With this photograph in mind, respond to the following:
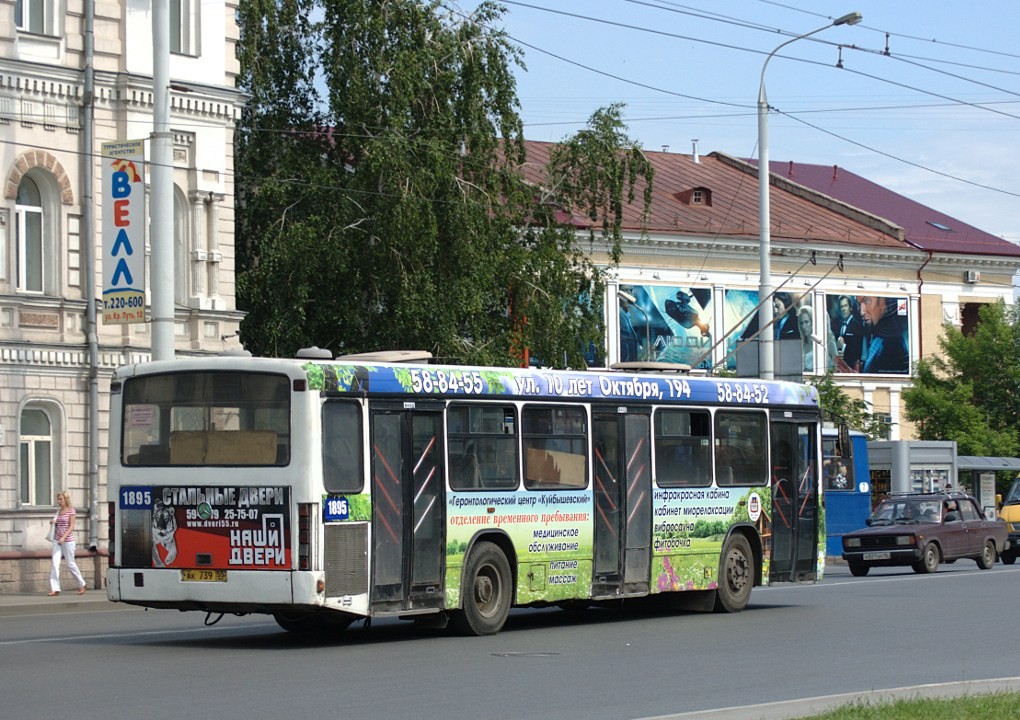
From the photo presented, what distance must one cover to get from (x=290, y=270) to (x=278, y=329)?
121 cm

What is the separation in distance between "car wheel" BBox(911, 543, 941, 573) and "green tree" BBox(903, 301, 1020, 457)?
97.9 ft

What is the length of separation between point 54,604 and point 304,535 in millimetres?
10445

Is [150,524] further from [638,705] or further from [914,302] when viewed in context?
[914,302]

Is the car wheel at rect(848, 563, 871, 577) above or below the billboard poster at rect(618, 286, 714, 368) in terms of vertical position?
below

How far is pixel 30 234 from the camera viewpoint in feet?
101

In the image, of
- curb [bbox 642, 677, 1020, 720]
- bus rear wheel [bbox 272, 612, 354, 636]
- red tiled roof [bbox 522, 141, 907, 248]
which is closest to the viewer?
curb [bbox 642, 677, 1020, 720]

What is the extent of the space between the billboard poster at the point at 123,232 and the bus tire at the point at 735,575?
9842 millimetres

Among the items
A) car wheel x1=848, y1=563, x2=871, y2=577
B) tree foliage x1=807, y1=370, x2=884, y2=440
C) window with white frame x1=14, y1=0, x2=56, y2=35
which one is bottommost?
car wheel x1=848, y1=563, x2=871, y2=577

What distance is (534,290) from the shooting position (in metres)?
39.0

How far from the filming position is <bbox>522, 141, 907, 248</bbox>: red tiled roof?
63.6m

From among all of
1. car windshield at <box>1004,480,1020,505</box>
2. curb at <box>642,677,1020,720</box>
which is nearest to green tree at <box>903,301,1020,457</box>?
car windshield at <box>1004,480,1020,505</box>

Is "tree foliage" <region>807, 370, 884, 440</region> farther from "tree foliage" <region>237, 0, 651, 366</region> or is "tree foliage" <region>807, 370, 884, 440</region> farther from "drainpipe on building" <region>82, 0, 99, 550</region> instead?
"drainpipe on building" <region>82, 0, 99, 550</region>

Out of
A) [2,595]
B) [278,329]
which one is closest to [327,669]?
[2,595]

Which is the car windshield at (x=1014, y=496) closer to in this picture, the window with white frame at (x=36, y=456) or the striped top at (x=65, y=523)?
the window with white frame at (x=36, y=456)
